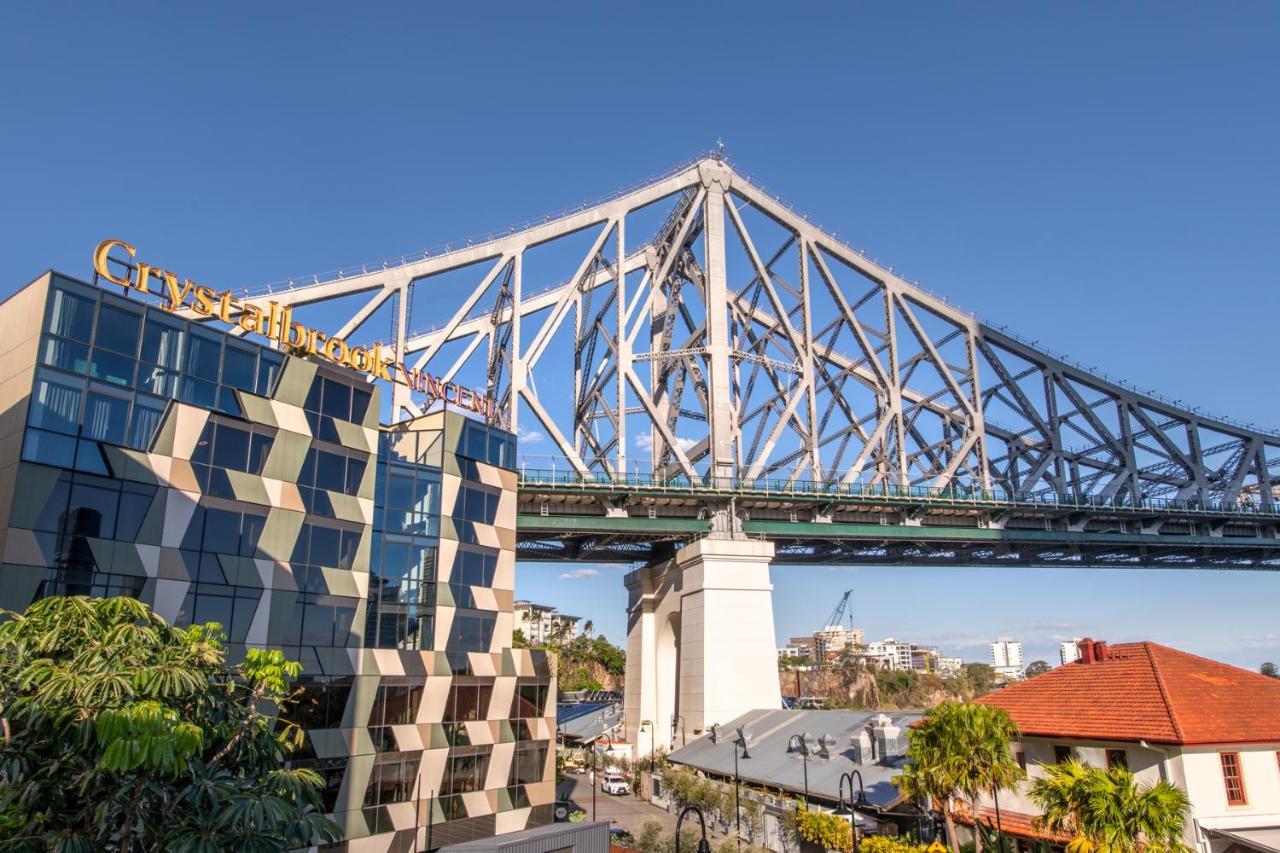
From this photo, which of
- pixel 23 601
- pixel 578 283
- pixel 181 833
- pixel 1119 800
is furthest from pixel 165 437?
pixel 578 283

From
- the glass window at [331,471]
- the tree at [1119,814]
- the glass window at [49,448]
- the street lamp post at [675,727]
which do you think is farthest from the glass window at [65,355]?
the street lamp post at [675,727]

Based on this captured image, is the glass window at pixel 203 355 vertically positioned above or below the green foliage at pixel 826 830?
above

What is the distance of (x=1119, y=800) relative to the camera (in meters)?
24.9

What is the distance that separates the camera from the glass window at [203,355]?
125ft

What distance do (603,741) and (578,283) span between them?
41.7 meters

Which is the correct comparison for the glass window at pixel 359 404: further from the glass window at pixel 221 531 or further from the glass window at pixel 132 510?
the glass window at pixel 132 510

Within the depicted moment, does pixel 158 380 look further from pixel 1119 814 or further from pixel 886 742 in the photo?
pixel 1119 814

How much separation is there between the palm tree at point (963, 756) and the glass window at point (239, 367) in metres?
30.7

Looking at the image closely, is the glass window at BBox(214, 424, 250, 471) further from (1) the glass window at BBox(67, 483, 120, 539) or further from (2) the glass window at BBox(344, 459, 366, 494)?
(2) the glass window at BBox(344, 459, 366, 494)

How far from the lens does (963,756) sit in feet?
101

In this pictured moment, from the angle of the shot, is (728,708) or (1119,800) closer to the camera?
(1119,800)

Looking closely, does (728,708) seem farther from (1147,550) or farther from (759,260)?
(1147,550)

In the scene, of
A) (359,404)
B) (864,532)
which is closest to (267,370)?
(359,404)

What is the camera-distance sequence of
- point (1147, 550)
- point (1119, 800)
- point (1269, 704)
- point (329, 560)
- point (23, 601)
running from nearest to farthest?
point (1119, 800) < point (23, 601) < point (1269, 704) < point (329, 560) < point (1147, 550)
